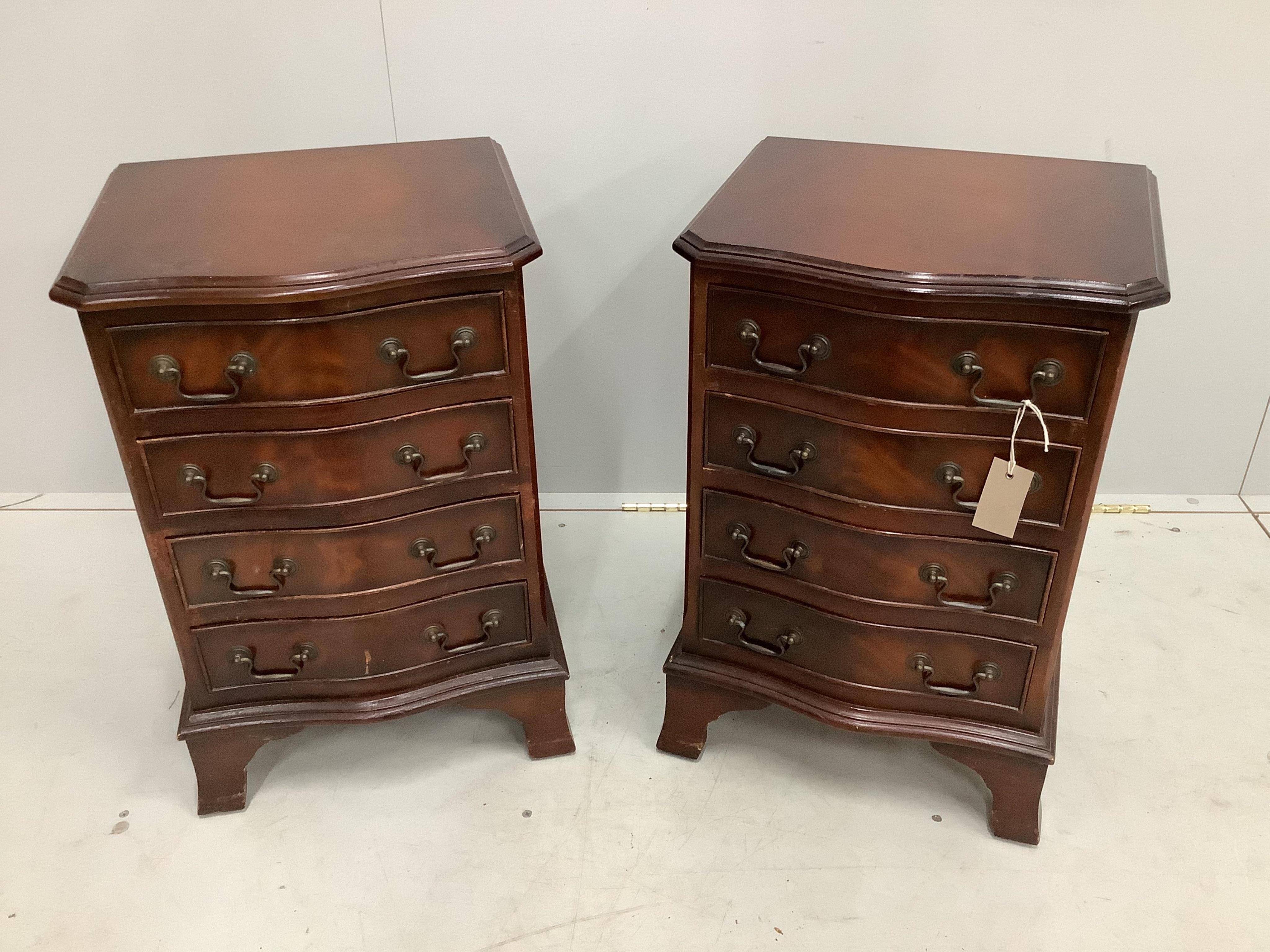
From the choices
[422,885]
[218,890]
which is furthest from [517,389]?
[218,890]

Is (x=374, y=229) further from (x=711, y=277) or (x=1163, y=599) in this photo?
(x=1163, y=599)

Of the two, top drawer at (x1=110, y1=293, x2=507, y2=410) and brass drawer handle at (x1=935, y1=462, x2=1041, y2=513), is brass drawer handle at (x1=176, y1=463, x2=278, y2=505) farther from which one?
brass drawer handle at (x1=935, y1=462, x2=1041, y2=513)

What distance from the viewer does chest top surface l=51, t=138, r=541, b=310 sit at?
1.44m

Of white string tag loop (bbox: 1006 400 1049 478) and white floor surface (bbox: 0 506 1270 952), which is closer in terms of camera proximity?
white string tag loop (bbox: 1006 400 1049 478)

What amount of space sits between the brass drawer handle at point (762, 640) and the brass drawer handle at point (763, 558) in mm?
116

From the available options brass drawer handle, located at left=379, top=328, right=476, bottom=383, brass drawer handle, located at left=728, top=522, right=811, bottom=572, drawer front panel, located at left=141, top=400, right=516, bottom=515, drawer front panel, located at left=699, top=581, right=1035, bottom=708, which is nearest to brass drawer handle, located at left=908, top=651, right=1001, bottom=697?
drawer front panel, located at left=699, top=581, right=1035, bottom=708

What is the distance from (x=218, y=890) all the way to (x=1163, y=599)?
195cm

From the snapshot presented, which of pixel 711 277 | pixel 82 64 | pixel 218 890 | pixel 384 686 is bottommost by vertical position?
pixel 218 890

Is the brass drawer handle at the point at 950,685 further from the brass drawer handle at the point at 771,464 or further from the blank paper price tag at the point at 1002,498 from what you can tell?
the brass drawer handle at the point at 771,464

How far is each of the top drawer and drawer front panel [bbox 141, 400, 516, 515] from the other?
61 millimetres

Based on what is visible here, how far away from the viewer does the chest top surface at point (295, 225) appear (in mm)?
1439

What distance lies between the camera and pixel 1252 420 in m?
2.53

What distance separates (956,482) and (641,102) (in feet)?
3.60

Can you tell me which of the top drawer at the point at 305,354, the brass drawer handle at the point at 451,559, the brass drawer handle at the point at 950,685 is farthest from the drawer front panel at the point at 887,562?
the top drawer at the point at 305,354
